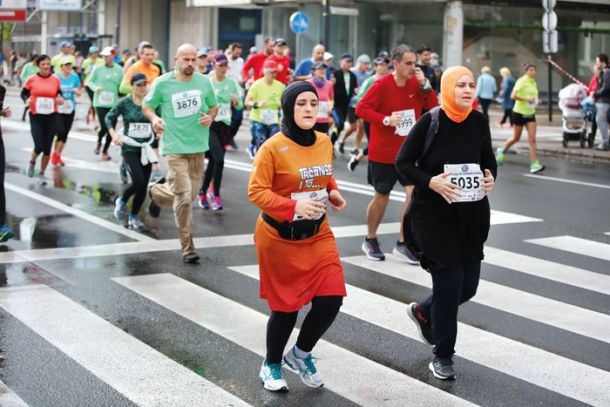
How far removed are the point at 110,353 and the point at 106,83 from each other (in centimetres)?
1209

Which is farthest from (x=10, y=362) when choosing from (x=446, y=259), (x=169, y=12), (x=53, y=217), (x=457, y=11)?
(x=169, y=12)

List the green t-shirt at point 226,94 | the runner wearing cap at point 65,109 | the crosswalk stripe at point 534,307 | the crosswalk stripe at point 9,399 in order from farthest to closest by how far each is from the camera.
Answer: the runner wearing cap at point 65,109 → the green t-shirt at point 226,94 → the crosswalk stripe at point 534,307 → the crosswalk stripe at point 9,399

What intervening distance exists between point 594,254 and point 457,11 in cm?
2611

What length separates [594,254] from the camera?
33.1ft

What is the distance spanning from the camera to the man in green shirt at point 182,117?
31.6 feet

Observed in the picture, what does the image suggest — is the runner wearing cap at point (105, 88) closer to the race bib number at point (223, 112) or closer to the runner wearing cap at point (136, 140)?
the race bib number at point (223, 112)

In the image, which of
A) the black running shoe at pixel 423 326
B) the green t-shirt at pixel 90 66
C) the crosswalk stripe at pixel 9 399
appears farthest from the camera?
the green t-shirt at pixel 90 66

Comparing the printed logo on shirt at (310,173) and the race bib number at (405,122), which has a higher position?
the race bib number at (405,122)

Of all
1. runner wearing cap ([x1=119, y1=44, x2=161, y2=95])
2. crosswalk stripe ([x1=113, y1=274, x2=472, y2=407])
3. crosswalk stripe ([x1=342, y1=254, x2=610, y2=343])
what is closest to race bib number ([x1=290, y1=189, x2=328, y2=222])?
crosswalk stripe ([x1=113, y1=274, x2=472, y2=407])

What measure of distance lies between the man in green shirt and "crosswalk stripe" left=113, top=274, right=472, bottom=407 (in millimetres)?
1192

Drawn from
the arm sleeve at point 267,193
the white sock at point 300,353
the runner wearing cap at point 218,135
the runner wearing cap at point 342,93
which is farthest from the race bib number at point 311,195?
the runner wearing cap at point 342,93

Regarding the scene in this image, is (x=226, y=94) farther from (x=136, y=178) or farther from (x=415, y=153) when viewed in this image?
(x=415, y=153)

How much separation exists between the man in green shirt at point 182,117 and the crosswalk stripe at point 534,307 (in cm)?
193

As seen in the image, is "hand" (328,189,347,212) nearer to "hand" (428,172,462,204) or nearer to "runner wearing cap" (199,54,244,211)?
"hand" (428,172,462,204)
